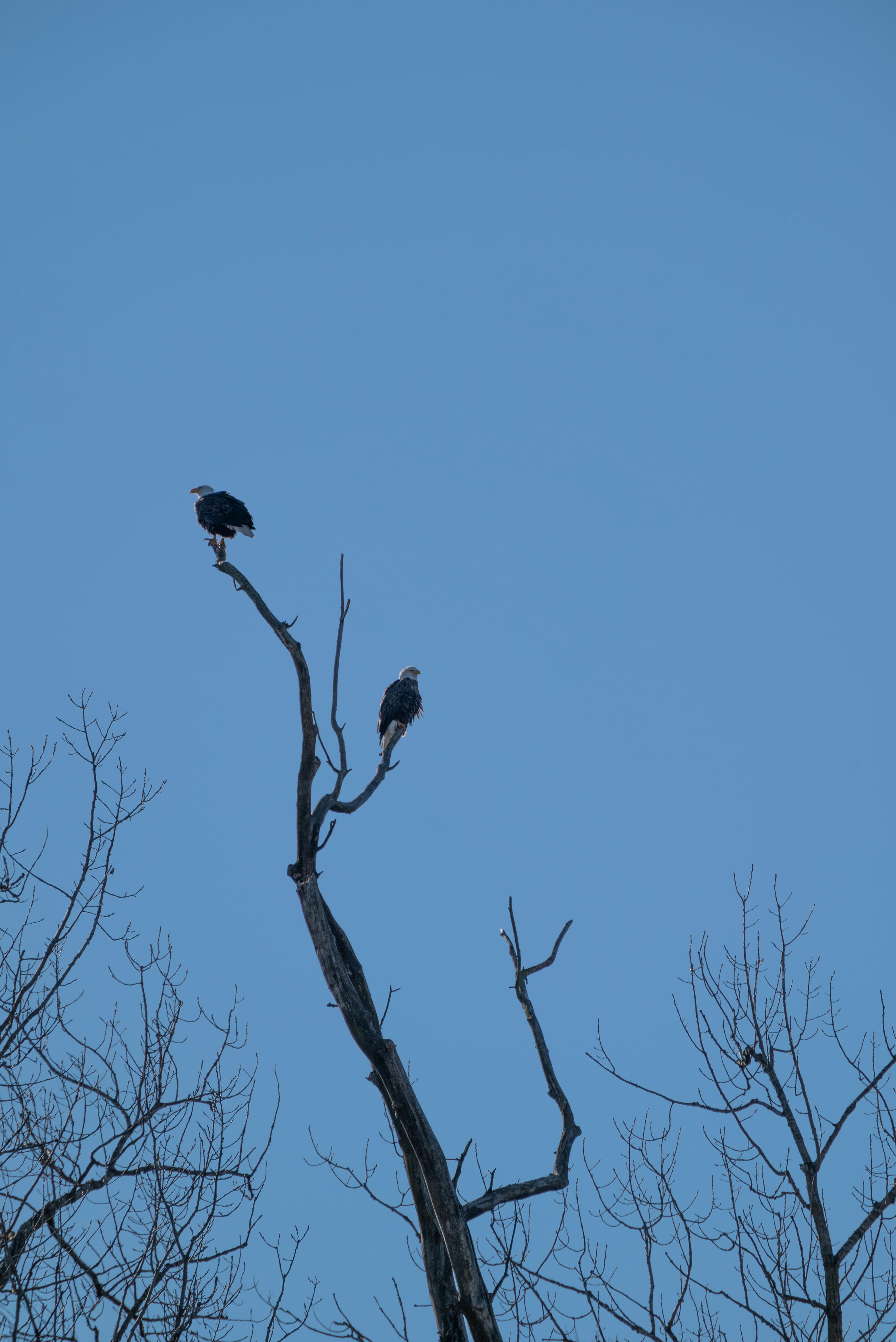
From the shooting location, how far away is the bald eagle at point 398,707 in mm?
9586

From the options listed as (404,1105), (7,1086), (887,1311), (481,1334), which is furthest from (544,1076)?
(7,1086)

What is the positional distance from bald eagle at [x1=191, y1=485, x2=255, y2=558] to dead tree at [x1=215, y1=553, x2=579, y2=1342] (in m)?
4.53

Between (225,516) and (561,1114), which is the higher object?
(225,516)

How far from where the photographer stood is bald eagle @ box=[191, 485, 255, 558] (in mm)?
8695

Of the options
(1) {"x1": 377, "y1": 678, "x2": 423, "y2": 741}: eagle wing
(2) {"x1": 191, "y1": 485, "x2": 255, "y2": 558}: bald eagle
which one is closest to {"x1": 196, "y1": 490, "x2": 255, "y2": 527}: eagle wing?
(2) {"x1": 191, "y1": 485, "x2": 255, "y2": 558}: bald eagle

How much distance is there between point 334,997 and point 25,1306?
59.3 inches

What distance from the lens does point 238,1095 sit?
5.05 meters

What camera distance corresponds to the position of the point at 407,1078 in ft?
12.9

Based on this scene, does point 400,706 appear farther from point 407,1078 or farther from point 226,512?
point 407,1078

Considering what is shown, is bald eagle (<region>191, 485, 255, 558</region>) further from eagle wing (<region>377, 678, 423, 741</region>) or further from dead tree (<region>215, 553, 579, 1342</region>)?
dead tree (<region>215, 553, 579, 1342</region>)

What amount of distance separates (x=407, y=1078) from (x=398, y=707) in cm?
578

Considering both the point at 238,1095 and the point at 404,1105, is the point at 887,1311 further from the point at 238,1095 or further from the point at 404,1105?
the point at 238,1095

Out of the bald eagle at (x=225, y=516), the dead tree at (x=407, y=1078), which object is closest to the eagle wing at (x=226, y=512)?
the bald eagle at (x=225, y=516)

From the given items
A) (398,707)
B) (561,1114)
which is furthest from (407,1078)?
(398,707)
